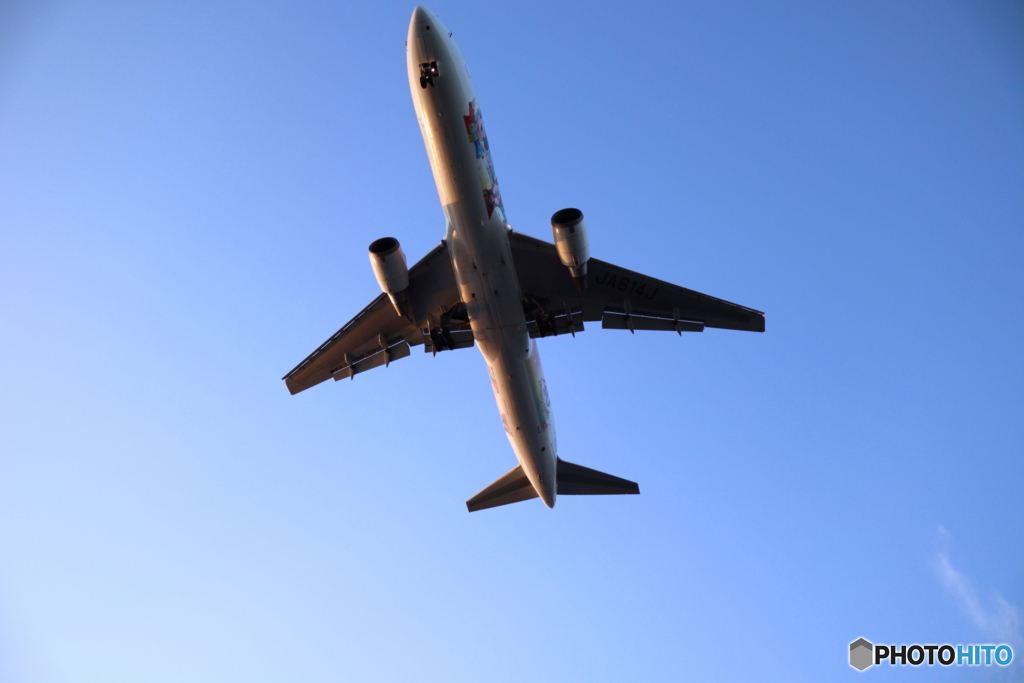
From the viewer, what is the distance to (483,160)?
62.8ft

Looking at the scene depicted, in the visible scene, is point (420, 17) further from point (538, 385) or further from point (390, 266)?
point (538, 385)

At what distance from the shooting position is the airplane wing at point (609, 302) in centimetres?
2277

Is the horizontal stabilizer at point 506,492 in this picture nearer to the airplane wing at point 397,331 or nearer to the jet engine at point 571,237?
the airplane wing at point 397,331

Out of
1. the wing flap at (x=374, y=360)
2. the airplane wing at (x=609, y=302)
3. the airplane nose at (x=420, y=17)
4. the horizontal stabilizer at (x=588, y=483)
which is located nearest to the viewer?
the airplane nose at (x=420, y=17)

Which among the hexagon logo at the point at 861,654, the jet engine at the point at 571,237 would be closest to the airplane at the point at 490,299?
the jet engine at the point at 571,237

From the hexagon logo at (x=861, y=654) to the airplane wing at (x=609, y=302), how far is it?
12888 millimetres

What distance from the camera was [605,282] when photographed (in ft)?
76.8

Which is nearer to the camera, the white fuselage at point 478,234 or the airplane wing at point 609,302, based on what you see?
the white fuselage at point 478,234

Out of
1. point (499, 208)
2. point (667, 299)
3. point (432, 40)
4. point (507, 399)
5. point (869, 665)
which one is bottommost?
point (869, 665)

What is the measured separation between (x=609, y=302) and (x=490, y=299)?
5.29m

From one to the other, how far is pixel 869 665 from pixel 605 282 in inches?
663

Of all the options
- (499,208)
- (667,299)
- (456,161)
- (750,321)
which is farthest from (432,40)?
(750,321)

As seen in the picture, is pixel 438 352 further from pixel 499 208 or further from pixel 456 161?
pixel 456 161

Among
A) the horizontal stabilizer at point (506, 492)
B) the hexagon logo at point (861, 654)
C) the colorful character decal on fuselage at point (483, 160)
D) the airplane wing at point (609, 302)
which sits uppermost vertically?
the colorful character decal on fuselage at point (483, 160)
